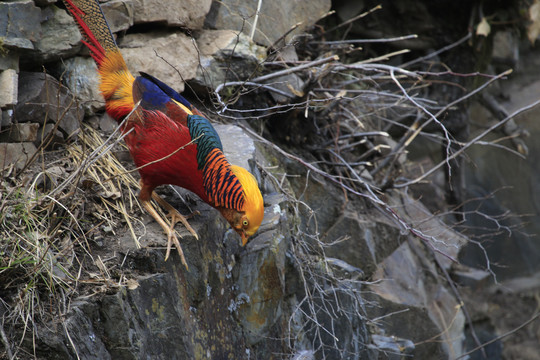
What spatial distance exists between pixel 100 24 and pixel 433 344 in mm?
3577

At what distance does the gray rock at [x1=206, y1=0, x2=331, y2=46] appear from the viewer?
4.03 metres

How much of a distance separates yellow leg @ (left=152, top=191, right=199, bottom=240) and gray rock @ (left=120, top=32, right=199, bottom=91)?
0.91 m

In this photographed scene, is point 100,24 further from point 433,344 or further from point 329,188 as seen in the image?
point 433,344

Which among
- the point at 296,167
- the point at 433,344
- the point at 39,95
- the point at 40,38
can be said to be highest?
the point at 40,38

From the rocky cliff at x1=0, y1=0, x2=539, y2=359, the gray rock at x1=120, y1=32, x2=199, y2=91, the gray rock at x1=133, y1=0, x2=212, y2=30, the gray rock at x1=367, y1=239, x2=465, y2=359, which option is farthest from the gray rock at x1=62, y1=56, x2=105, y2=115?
the gray rock at x1=367, y1=239, x2=465, y2=359

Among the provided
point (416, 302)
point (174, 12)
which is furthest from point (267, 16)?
point (416, 302)

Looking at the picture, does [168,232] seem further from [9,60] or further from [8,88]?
[9,60]

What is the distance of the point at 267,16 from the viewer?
4.15m

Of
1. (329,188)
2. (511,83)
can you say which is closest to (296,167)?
(329,188)

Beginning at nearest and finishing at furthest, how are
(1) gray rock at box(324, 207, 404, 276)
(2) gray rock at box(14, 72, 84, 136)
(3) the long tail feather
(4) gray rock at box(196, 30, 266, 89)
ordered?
(2) gray rock at box(14, 72, 84, 136) → (3) the long tail feather → (4) gray rock at box(196, 30, 266, 89) → (1) gray rock at box(324, 207, 404, 276)

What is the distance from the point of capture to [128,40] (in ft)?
11.6

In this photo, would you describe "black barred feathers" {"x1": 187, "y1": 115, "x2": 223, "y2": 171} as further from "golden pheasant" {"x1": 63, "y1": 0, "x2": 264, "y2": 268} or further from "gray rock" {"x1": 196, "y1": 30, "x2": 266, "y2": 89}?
"gray rock" {"x1": 196, "y1": 30, "x2": 266, "y2": 89}

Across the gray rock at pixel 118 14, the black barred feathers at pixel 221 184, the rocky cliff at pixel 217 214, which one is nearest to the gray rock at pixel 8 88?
the rocky cliff at pixel 217 214

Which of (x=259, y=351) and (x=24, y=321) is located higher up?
(x=24, y=321)
